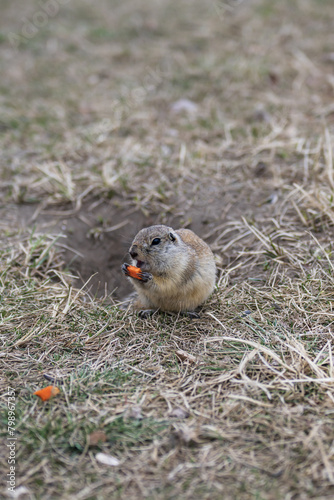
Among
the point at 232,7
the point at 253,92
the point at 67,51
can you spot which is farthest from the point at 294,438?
the point at 232,7

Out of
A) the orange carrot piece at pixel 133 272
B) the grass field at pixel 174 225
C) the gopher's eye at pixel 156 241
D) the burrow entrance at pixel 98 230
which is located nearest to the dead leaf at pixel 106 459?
the grass field at pixel 174 225

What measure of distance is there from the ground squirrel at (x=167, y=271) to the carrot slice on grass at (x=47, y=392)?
0.90 m

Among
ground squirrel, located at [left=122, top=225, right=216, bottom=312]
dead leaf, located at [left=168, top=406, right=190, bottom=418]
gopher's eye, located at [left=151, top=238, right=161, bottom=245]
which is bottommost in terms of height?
dead leaf, located at [left=168, top=406, right=190, bottom=418]

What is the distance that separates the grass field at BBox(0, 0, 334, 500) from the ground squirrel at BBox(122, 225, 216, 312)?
152mm

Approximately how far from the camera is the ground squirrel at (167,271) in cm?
320

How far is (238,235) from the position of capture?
406 centimetres

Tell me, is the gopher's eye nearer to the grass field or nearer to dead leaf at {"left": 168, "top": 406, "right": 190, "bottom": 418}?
the grass field

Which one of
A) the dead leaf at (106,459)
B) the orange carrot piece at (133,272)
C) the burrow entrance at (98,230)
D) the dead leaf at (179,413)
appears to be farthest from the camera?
the burrow entrance at (98,230)

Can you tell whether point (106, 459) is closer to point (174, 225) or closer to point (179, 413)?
point (179, 413)

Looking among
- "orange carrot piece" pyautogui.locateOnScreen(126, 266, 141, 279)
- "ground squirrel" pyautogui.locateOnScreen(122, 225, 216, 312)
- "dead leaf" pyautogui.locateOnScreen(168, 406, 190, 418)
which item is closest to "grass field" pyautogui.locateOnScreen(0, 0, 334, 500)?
"dead leaf" pyautogui.locateOnScreen(168, 406, 190, 418)

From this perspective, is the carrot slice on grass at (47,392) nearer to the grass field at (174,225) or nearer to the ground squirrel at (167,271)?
the grass field at (174,225)

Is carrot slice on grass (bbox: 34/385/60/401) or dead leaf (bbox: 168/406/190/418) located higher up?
dead leaf (bbox: 168/406/190/418)

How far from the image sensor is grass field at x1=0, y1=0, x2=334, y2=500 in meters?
2.21

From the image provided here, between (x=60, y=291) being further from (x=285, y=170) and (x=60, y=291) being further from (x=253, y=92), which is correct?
(x=253, y=92)
